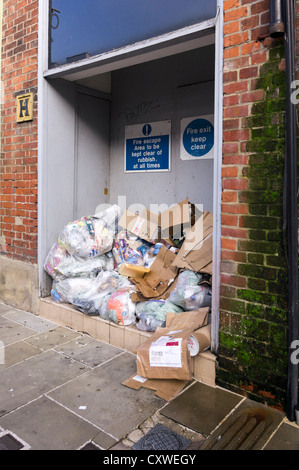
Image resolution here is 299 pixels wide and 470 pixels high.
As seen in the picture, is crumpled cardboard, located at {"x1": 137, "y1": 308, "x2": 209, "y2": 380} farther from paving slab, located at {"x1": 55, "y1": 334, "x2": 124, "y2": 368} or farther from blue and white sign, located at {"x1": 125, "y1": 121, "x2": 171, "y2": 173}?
blue and white sign, located at {"x1": 125, "y1": 121, "x2": 171, "y2": 173}

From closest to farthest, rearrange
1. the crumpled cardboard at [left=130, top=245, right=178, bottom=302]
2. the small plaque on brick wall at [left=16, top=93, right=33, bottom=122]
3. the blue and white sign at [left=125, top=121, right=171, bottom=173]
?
1. the crumpled cardboard at [left=130, top=245, right=178, bottom=302]
2. the small plaque on brick wall at [left=16, top=93, right=33, bottom=122]
3. the blue and white sign at [left=125, top=121, right=171, bottom=173]

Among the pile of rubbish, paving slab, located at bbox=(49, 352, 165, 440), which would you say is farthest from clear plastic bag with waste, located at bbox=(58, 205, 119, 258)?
paving slab, located at bbox=(49, 352, 165, 440)

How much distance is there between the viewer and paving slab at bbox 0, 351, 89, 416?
293 cm

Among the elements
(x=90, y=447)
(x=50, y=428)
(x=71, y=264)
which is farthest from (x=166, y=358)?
(x=71, y=264)

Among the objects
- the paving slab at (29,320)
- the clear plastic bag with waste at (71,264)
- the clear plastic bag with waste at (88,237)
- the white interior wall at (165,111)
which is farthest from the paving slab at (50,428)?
the white interior wall at (165,111)

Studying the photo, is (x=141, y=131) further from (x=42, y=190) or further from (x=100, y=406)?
(x=100, y=406)

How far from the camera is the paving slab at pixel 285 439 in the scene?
7.77 ft

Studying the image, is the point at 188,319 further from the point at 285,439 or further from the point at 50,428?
the point at 50,428

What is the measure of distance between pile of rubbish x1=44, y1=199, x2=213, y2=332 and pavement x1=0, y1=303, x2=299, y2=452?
1.79 feet

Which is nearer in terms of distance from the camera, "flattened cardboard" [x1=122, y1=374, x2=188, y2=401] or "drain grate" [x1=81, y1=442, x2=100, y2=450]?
"drain grate" [x1=81, y1=442, x2=100, y2=450]

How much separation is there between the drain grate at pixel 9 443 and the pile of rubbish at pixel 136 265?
154cm

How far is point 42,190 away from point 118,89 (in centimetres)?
193

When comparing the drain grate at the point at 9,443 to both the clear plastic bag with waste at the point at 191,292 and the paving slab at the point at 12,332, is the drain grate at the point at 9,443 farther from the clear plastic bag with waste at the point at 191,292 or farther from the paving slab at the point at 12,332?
the clear plastic bag with waste at the point at 191,292

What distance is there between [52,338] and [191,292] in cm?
166
